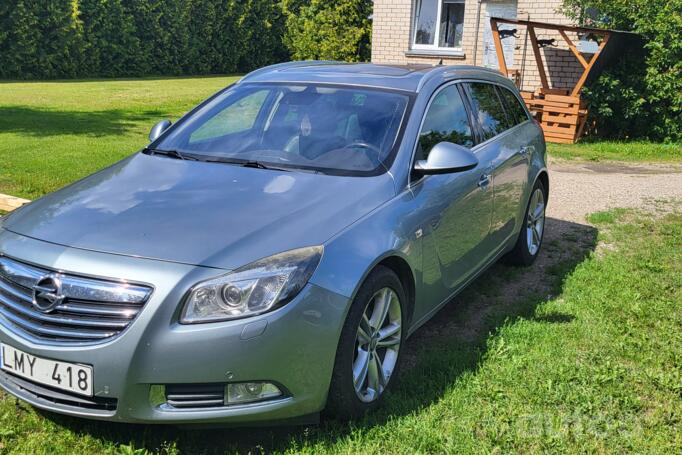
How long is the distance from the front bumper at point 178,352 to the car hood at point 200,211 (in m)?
0.11

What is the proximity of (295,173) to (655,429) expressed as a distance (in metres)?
2.24

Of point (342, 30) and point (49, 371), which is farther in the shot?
point (342, 30)

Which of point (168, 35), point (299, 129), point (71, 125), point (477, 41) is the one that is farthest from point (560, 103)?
point (168, 35)

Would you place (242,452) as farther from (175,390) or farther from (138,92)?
(138,92)

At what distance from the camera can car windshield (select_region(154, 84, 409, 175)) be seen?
4.00 meters

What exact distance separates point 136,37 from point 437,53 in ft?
52.5

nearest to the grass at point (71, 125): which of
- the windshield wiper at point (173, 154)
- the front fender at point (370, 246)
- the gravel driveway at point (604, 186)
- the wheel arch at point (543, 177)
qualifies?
the windshield wiper at point (173, 154)

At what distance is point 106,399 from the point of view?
286cm

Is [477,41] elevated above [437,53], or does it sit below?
above

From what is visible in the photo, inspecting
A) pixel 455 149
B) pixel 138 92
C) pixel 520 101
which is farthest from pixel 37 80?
pixel 455 149

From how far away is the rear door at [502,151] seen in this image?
16.5ft

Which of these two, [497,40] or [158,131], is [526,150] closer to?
[158,131]

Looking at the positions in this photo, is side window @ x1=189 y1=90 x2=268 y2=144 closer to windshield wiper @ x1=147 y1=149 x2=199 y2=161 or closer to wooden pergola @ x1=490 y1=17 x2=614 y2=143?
windshield wiper @ x1=147 y1=149 x2=199 y2=161

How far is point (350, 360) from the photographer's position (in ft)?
10.4
